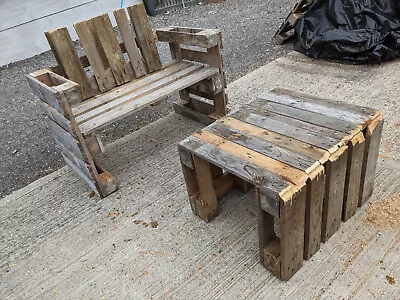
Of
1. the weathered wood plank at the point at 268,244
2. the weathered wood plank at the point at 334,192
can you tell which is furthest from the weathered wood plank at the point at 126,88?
the weathered wood plank at the point at 334,192

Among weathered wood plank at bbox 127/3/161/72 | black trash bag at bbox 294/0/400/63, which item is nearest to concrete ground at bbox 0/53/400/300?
weathered wood plank at bbox 127/3/161/72

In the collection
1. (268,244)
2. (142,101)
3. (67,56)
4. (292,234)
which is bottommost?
(268,244)

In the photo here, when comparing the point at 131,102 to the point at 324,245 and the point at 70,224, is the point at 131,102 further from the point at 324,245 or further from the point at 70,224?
the point at 324,245

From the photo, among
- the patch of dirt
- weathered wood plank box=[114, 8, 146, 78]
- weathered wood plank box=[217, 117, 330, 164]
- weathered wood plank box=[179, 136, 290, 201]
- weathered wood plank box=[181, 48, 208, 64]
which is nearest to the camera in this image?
→ weathered wood plank box=[179, 136, 290, 201]

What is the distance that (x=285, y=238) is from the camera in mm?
1695

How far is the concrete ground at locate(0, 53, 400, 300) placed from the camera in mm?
1864

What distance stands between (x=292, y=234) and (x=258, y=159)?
15.2 inches

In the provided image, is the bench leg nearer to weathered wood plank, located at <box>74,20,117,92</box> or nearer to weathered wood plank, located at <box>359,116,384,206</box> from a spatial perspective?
weathered wood plank, located at <box>359,116,384,206</box>

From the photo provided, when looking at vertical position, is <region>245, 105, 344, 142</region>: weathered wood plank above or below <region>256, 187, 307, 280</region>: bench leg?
above

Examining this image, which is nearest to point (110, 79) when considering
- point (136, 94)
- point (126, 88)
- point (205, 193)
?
point (126, 88)

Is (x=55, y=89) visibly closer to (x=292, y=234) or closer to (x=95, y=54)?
(x=95, y=54)

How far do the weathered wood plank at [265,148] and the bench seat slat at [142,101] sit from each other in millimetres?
759

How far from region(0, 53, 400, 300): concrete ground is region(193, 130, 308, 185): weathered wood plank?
1.85 feet

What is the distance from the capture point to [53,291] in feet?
6.59
